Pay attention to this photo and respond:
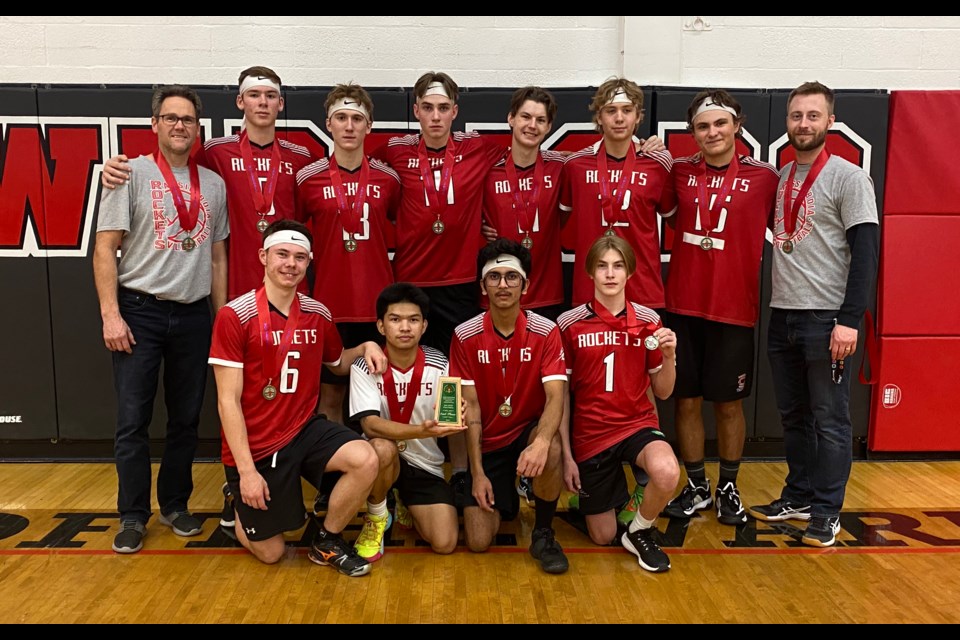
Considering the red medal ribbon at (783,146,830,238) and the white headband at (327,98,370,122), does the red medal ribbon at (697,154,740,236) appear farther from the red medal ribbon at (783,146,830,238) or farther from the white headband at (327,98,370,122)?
the white headband at (327,98,370,122)

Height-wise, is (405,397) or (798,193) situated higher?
(798,193)

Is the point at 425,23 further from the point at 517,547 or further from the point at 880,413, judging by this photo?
the point at 880,413

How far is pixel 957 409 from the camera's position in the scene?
495 centimetres

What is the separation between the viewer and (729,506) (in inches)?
155

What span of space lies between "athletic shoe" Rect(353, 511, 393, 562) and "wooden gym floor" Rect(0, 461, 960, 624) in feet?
0.17

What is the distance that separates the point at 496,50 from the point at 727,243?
2327 millimetres

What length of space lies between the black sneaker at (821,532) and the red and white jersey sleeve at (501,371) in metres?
1.42

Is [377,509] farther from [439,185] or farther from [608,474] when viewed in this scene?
[439,185]

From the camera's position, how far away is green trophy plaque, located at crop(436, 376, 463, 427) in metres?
3.28

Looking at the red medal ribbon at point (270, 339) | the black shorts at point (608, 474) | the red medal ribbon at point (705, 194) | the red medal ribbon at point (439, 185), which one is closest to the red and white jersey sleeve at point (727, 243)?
the red medal ribbon at point (705, 194)

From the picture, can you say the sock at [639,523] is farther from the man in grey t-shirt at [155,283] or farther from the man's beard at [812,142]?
the man in grey t-shirt at [155,283]

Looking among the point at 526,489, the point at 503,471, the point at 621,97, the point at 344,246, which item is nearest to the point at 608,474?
the point at 503,471

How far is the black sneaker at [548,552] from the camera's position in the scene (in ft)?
10.8

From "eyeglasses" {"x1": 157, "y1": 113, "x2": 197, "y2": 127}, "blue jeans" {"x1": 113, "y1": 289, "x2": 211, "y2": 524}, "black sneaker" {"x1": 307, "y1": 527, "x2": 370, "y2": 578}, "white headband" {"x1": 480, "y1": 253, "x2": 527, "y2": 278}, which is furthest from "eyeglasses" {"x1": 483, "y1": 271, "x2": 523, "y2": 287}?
"eyeglasses" {"x1": 157, "y1": 113, "x2": 197, "y2": 127}
